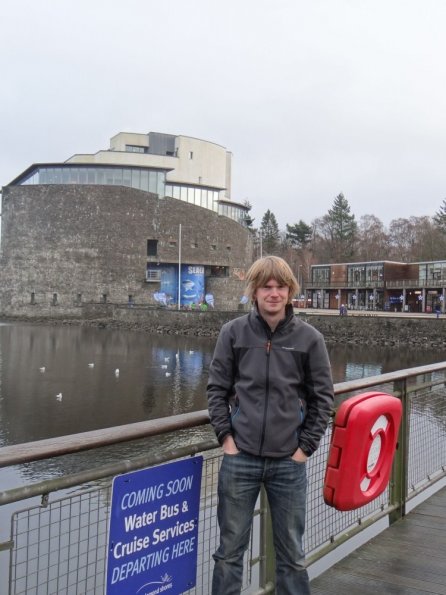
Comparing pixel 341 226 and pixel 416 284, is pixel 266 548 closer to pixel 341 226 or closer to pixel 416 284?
pixel 416 284

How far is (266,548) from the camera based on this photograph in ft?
9.97

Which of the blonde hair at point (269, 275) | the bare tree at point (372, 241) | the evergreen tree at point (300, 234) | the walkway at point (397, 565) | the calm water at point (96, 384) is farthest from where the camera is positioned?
the evergreen tree at point (300, 234)

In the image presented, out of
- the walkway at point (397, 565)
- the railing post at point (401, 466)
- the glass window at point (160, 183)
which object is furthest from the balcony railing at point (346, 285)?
the walkway at point (397, 565)

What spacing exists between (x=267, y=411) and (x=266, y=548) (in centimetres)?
100

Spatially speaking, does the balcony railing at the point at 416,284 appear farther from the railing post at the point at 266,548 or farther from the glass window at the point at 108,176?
the railing post at the point at 266,548

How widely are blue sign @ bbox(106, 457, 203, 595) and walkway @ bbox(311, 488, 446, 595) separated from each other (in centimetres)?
108

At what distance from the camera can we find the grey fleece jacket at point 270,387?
2.50 meters

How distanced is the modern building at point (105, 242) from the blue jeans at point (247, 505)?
177ft

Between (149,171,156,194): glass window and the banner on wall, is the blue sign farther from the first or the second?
(149,171,156,194): glass window

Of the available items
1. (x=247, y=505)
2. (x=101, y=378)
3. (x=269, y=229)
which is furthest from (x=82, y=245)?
(x=247, y=505)

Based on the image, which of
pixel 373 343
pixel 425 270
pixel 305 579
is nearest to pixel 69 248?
pixel 373 343

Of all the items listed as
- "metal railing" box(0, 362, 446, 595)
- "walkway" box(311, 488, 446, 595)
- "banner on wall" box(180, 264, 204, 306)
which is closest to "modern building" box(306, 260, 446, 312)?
"banner on wall" box(180, 264, 204, 306)

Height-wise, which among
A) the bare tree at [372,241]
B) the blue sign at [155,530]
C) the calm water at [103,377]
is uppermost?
the bare tree at [372,241]

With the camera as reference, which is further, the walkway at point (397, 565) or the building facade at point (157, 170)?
the building facade at point (157, 170)
